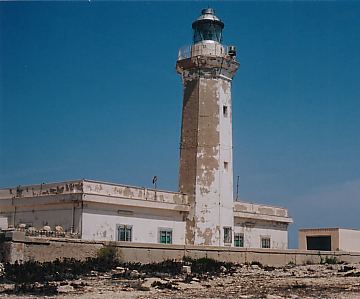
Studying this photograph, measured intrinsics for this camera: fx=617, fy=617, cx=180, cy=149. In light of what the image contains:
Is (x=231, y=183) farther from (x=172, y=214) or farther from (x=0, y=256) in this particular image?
(x=0, y=256)

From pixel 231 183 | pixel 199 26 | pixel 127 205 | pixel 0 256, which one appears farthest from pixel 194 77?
pixel 0 256

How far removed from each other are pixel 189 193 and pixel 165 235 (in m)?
2.25

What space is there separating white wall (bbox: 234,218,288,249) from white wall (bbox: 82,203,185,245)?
454 cm

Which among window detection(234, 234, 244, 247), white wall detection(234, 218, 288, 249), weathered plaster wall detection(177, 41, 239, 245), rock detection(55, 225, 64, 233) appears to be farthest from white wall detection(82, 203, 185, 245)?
white wall detection(234, 218, 288, 249)

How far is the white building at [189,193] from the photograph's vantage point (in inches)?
992

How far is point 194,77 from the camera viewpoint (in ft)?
94.9

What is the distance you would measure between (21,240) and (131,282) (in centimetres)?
408

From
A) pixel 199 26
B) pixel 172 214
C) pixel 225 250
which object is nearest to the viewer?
pixel 225 250

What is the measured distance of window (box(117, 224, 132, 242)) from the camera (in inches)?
1009

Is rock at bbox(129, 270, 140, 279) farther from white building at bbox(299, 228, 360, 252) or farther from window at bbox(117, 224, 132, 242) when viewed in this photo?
white building at bbox(299, 228, 360, 252)

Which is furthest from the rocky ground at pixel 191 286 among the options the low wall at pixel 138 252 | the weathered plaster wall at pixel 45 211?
the weathered plaster wall at pixel 45 211

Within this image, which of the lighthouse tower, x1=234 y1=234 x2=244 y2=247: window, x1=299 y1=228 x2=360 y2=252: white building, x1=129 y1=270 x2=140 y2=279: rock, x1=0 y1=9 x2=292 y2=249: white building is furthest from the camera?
x1=299 y1=228 x2=360 y2=252: white building

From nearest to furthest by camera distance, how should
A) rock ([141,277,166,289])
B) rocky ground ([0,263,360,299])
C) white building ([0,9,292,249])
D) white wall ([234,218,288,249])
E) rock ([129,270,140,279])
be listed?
rocky ground ([0,263,360,299]) → rock ([141,277,166,289]) → rock ([129,270,140,279]) → white building ([0,9,292,249]) → white wall ([234,218,288,249])

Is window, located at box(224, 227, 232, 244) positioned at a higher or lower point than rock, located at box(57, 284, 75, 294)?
higher
